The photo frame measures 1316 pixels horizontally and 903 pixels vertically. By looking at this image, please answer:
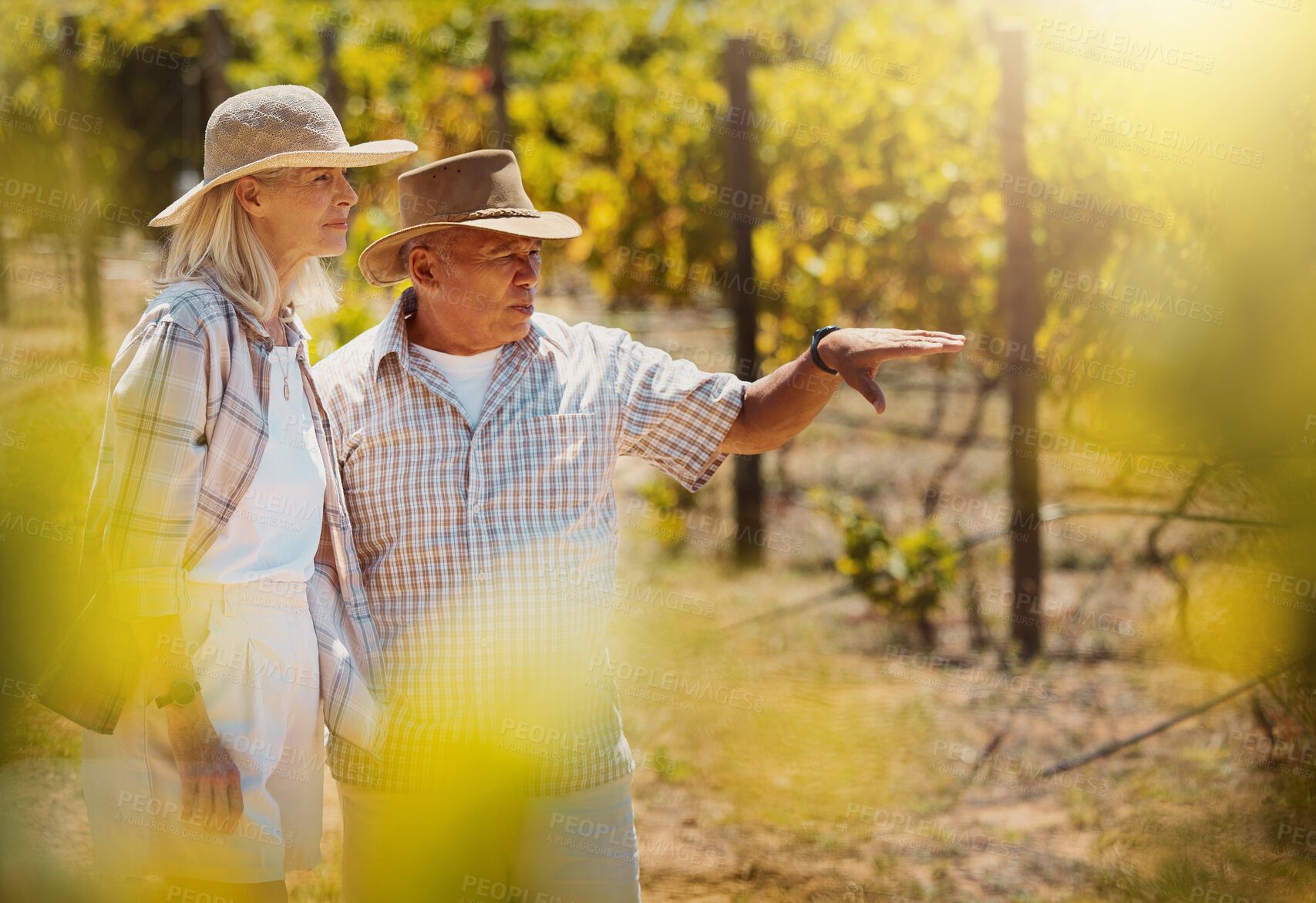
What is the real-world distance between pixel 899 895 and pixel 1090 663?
5.08ft

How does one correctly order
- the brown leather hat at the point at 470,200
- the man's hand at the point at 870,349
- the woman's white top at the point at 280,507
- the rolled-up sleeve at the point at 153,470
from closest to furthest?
the rolled-up sleeve at the point at 153,470 < the woman's white top at the point at 280,507 < the man's hand at the point at 870,349 < the brown leather hat at the point at 470,200

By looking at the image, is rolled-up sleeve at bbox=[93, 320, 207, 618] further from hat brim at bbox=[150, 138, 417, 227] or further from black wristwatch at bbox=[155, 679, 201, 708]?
hat brim at bbox=[150, 138, 417, 227]

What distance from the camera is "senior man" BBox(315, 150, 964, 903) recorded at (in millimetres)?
2133

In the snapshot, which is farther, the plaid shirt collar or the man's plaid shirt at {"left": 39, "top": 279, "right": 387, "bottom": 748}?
the plaid shirt collar

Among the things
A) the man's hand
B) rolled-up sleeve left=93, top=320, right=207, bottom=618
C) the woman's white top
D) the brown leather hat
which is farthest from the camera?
the brown leather hat

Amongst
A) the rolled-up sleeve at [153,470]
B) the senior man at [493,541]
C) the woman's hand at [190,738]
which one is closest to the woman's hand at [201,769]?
the woman's hand at [190,738]

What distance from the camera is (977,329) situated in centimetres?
504

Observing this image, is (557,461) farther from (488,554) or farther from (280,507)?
(280,507)

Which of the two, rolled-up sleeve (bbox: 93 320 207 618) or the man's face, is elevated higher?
the man's face

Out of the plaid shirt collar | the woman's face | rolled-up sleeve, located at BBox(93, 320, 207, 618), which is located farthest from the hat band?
rolled-up sleeve, located at BBox(93, 320, 207, 618)

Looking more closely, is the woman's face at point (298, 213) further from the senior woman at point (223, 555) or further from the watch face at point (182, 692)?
the watch face at point (182, 692)

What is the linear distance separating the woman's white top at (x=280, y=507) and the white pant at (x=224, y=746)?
1.3 inches

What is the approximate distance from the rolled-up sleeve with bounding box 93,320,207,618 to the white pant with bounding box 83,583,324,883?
0.26ft

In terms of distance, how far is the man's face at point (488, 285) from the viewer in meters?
2.20
